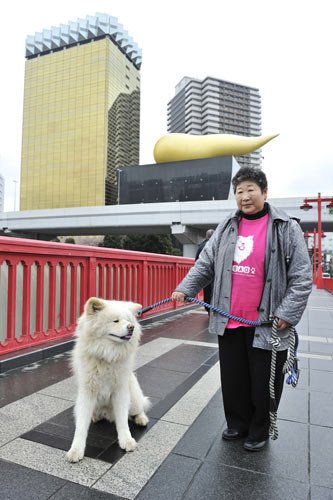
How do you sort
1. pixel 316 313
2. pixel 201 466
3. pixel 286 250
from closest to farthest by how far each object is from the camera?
pixel 201 466 → pixel 286 250 → pixel 316 313

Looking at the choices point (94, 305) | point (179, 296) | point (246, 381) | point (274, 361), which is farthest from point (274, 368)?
point (94, 305)

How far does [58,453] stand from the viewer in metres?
2.26

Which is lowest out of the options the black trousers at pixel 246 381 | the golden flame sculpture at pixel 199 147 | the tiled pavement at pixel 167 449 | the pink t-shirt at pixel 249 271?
the tiled pavement at pixel 167 449

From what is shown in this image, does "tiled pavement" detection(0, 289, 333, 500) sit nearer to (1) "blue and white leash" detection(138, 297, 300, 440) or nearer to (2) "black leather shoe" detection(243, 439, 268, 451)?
(2) "black leather shoe" detection(243, 439, 268, 451)

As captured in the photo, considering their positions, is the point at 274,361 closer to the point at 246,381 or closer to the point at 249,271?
the point at 246,381

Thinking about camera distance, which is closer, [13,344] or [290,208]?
[13,344]

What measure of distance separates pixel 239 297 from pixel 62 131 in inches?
4501

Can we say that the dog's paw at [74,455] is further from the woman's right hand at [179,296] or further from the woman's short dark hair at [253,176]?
the woman's short dark hair at [253,176]

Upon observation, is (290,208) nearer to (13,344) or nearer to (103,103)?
(13,344)

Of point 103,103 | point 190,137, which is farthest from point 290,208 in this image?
→ point 103,103

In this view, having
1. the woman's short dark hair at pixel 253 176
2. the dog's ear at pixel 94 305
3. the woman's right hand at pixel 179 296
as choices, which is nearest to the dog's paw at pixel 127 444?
the dog's ear at pixel 94 305

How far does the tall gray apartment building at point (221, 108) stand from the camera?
16150 cm

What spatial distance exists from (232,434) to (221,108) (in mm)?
177344

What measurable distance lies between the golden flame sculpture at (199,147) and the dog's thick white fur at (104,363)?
156 feet
